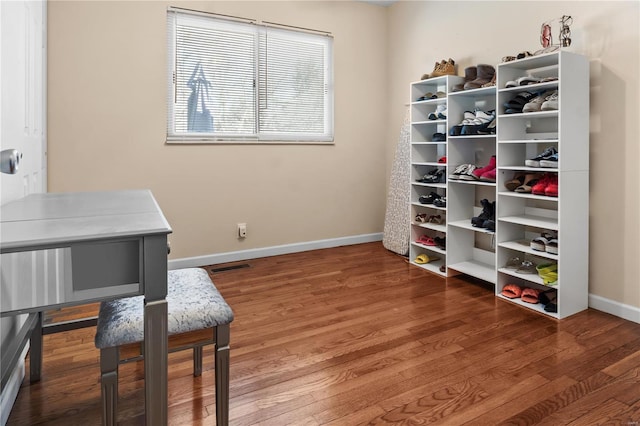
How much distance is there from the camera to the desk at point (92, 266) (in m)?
0.91

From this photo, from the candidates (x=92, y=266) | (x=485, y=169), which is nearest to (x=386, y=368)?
(x=92, y=266)

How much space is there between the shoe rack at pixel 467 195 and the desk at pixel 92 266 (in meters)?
2.72

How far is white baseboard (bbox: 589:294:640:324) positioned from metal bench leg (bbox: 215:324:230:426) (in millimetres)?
2475

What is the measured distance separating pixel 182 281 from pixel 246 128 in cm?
257

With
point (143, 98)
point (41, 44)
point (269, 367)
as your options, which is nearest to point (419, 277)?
point (269, 367)

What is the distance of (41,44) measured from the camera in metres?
2.79

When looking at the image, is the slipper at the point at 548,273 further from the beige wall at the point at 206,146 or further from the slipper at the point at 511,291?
the beige wall at the point at 206,146

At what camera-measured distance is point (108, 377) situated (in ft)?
4.16

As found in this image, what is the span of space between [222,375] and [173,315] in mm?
262

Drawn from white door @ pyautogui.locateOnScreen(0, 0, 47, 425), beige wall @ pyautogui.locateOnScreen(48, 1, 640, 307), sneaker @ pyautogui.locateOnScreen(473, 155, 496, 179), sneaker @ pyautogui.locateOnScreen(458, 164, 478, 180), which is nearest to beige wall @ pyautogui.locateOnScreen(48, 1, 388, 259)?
beige wall @ pyautogui.locateOnScreen(48, 1, 640, 307)

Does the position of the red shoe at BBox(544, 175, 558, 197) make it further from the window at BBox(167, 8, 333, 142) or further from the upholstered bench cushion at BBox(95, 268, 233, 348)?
the window at BBox(167, 8, 333, 142)

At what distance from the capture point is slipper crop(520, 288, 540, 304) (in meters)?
2.74

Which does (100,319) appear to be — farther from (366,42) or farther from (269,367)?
(366,42)

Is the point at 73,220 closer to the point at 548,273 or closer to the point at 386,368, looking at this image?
the point at 386,368
